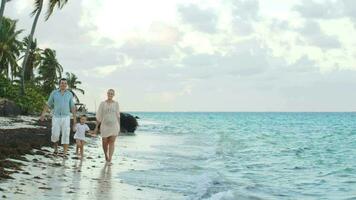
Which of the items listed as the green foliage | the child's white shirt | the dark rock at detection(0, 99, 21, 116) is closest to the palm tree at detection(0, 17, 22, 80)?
the green foliage

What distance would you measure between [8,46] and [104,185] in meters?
45.2

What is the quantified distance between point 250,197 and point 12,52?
47.4 m

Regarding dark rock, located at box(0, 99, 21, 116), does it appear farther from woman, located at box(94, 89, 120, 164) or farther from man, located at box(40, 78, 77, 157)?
woman, located at box(94, 89, 120, 164)

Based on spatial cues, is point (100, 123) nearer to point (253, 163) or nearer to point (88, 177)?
point (88, 177)

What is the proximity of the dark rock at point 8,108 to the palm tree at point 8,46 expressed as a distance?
502 inches

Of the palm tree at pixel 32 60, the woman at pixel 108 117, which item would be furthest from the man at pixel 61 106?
the palm tree at pixel 32 60

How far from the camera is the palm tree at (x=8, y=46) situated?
51156 mm

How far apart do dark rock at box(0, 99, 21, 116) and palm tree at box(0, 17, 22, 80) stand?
1274 centimetres

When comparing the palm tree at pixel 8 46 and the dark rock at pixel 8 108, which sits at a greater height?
the palm tree at pixel 8 46

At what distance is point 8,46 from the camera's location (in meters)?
52.0

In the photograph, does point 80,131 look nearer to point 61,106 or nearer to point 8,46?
point 61,106

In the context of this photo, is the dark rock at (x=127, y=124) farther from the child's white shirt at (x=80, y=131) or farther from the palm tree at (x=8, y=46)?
the child's white shirt at (x=80, y=131)

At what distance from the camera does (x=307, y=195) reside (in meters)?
13.1

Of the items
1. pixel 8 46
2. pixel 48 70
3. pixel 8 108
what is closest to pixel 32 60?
pixel 48 70
